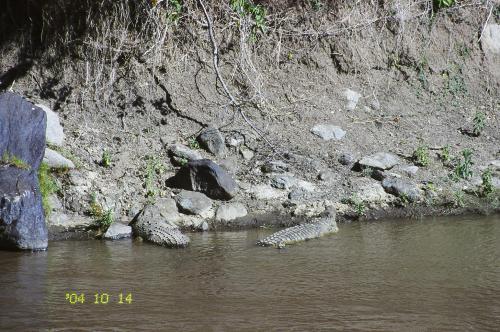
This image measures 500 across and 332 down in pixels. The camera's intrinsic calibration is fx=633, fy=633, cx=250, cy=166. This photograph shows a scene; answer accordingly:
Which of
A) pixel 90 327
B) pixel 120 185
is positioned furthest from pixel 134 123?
pixel 90 327

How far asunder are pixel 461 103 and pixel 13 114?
21.8ft

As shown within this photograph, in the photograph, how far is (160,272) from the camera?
537 centimetres

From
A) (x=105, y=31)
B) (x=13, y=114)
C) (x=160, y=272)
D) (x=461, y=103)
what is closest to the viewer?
(x=160, y=272)

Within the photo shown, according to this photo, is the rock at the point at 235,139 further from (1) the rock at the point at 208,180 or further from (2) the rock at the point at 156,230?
(2) the rock at the point at 156,230

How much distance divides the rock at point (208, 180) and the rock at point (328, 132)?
1866mm

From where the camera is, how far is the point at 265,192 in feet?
25.1

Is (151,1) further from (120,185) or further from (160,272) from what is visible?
(160,272)

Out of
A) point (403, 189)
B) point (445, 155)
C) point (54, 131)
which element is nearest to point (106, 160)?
point (54, 131)

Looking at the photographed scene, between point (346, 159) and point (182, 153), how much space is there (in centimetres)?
216

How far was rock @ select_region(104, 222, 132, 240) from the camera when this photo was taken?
6.71m

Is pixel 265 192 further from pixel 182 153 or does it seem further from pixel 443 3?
pixel 443 3

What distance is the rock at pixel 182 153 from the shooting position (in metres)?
8.06

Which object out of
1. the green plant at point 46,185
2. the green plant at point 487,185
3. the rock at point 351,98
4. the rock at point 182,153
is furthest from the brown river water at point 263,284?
the rock at point 351,98

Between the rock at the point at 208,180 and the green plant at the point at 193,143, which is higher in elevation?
the green plant at the point at 193,143
